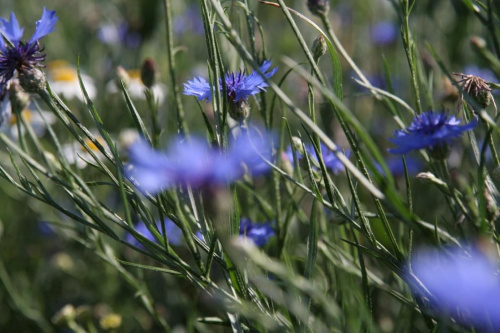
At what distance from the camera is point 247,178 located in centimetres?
81

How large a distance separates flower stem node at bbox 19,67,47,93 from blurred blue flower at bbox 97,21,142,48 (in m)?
1.15

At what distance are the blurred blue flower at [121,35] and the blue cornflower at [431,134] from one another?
1.30 m

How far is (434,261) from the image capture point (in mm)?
700

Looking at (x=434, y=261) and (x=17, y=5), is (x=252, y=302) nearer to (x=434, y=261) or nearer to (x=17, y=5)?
(x=434, y=261)

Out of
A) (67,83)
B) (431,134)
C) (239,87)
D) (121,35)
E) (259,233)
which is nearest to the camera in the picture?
(431,134)

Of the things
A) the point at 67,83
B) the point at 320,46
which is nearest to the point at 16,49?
the point at 320,46

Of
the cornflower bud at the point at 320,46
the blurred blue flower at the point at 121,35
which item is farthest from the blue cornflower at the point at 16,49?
the blurred blue flower at the point at 121,35

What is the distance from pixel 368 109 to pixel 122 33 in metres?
0.76

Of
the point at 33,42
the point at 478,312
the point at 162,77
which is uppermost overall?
the point at 162,77

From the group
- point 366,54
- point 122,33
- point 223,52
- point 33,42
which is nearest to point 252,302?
point 33,42

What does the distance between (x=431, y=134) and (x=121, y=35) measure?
1.41 meters

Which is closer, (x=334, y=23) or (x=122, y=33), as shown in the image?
(x=122, y=33)

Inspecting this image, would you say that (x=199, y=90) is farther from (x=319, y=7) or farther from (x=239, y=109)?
(x=319, y=7)

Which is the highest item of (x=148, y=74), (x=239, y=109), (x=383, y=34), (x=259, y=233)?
(x=383, y=34)
